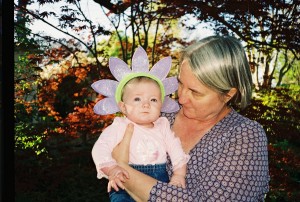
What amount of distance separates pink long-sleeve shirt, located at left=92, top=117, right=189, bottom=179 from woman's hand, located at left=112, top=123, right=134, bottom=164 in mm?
37

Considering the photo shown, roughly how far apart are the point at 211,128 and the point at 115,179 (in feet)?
2.36

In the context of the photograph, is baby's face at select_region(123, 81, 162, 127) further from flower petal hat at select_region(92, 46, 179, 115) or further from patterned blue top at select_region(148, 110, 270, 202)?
patterned blue top at select_region(148, 110, 270, 202)

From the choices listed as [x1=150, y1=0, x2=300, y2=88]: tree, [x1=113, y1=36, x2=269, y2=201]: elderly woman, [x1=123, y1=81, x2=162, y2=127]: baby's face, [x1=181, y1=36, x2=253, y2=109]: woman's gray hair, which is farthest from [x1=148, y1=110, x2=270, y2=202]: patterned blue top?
[x1=150, y1=0, x2=300, y2=88]: tree

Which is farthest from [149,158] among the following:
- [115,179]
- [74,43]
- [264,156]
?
[74,43]

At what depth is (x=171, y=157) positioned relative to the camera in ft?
8.13

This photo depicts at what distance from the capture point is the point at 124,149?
2.36 metres

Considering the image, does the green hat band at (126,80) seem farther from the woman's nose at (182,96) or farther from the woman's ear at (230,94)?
the woman's ear at (230,94)

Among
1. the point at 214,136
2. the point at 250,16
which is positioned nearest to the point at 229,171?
the point at 214,136

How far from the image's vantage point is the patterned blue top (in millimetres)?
2137

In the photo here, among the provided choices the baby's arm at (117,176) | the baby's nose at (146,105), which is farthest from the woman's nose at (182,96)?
the baby's arm at (117,176)

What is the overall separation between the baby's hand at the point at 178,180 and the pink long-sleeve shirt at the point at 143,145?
0.06m

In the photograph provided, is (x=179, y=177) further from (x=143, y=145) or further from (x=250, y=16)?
(x=250, y=16)

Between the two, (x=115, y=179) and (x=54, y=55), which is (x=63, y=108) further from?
(x=115, y=179)

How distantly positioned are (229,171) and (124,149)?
0.61m
